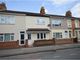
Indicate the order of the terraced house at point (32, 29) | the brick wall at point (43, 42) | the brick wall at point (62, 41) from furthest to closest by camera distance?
the brick wall at point (62, 41) → the brick wall at point (43, 42) → the terraced house at point (32, 29)

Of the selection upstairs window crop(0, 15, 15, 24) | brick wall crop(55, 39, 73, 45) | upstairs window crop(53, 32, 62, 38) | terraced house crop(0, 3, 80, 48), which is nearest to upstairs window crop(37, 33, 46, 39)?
terraced house crop(0, 3, 80, 48)

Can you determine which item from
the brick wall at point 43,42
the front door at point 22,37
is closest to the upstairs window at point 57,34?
the brick wall at point 43,42

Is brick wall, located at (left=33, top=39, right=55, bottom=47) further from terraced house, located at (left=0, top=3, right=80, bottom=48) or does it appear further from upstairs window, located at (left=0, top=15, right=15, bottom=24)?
upstairs window, located at (left=0, top=15, right=15, bottom=24)

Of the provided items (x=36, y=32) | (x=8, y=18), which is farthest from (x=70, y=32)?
(x=8, y=18)

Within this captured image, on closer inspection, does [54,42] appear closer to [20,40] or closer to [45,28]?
[45,28]

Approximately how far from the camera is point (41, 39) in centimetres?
3475

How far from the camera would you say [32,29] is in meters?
A: 33.4

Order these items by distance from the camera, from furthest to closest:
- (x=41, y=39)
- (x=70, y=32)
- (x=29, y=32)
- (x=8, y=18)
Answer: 1. (x=70, y=32)
2. (x=41, y=39)
3. (x=29, y=32)
4. (x=8, y=18)

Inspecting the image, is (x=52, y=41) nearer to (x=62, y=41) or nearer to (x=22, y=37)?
(x=62, y=41)

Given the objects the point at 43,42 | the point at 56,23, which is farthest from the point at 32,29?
the point at 56,23

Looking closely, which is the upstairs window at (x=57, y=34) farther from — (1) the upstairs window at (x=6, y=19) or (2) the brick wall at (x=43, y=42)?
(1) the upstairs window at (x=6, y=19)

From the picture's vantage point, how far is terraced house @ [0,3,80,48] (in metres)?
30.2

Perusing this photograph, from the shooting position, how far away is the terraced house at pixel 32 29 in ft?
99.0

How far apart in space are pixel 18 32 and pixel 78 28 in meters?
18.1
